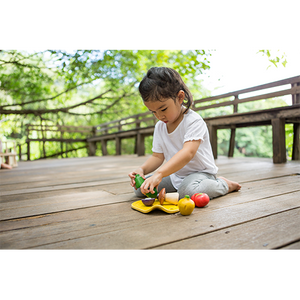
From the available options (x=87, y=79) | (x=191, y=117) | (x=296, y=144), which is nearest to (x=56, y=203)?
(x=191, y=117)

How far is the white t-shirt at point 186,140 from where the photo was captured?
1833 millimetres

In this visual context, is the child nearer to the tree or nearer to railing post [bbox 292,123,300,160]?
railing post [bbox 292,123,300,160]

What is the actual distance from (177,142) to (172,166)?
394 millimetres

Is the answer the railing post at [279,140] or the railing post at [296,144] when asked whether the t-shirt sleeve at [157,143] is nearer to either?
the railing post at [279,140]

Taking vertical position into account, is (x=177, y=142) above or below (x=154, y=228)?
above

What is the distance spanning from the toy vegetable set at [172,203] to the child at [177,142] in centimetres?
8

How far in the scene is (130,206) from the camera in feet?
5.48

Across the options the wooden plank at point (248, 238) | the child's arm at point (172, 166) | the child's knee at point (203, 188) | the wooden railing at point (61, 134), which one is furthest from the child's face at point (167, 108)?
the wooden railing at point (61, 134)

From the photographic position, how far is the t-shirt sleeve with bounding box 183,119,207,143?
1781 mm

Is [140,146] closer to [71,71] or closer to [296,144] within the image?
[71,71]

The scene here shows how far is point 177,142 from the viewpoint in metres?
2.01
